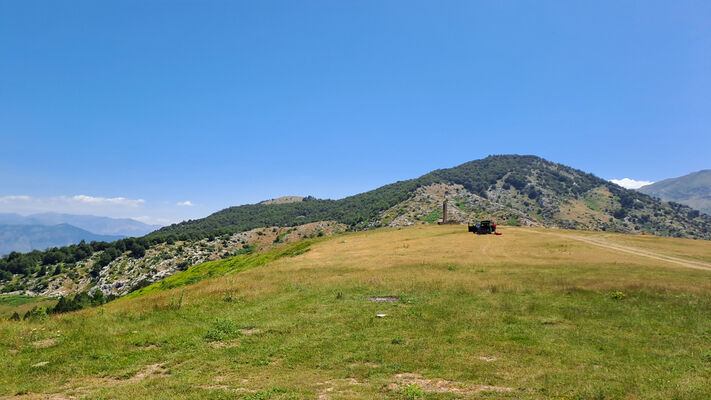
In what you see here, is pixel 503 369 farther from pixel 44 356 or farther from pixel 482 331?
pixel 44 356

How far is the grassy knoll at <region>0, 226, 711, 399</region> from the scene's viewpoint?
10992 mm

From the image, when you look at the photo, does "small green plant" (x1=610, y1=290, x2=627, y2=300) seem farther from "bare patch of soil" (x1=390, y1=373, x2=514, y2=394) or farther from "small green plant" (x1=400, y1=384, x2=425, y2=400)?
"small green plant" (x1=400, y1=384, x2=425, y2=400)

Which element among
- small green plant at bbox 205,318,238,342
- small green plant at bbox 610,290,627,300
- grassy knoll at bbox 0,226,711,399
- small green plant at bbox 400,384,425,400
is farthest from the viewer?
small green plant at bbox 610,290,627,300

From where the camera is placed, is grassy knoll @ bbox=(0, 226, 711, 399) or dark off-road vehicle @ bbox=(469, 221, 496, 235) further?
dark off-road vehicle @ bbox=(469, 221, 496, 235)

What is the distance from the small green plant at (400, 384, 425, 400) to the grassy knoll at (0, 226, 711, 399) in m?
0.04

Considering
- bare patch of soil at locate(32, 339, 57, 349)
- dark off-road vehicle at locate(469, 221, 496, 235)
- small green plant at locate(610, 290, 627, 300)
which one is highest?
dark off-road vehicle at locate(469, 221, 496, 235)

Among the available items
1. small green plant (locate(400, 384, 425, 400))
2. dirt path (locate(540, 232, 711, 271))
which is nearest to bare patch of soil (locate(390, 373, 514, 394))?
small green plant (locate(400, 384, 425, 400))

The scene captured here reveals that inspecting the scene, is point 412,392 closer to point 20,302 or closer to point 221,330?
point 221,330

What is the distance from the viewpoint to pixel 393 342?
15680mm

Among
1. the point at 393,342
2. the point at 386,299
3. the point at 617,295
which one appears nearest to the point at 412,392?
the point at 393,342

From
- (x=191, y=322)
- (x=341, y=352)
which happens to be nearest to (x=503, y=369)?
(x=341, y=352)

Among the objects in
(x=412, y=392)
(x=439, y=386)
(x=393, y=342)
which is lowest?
(x=393, y=342)

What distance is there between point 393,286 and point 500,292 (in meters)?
8.33

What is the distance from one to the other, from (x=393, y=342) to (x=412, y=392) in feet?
19.0
